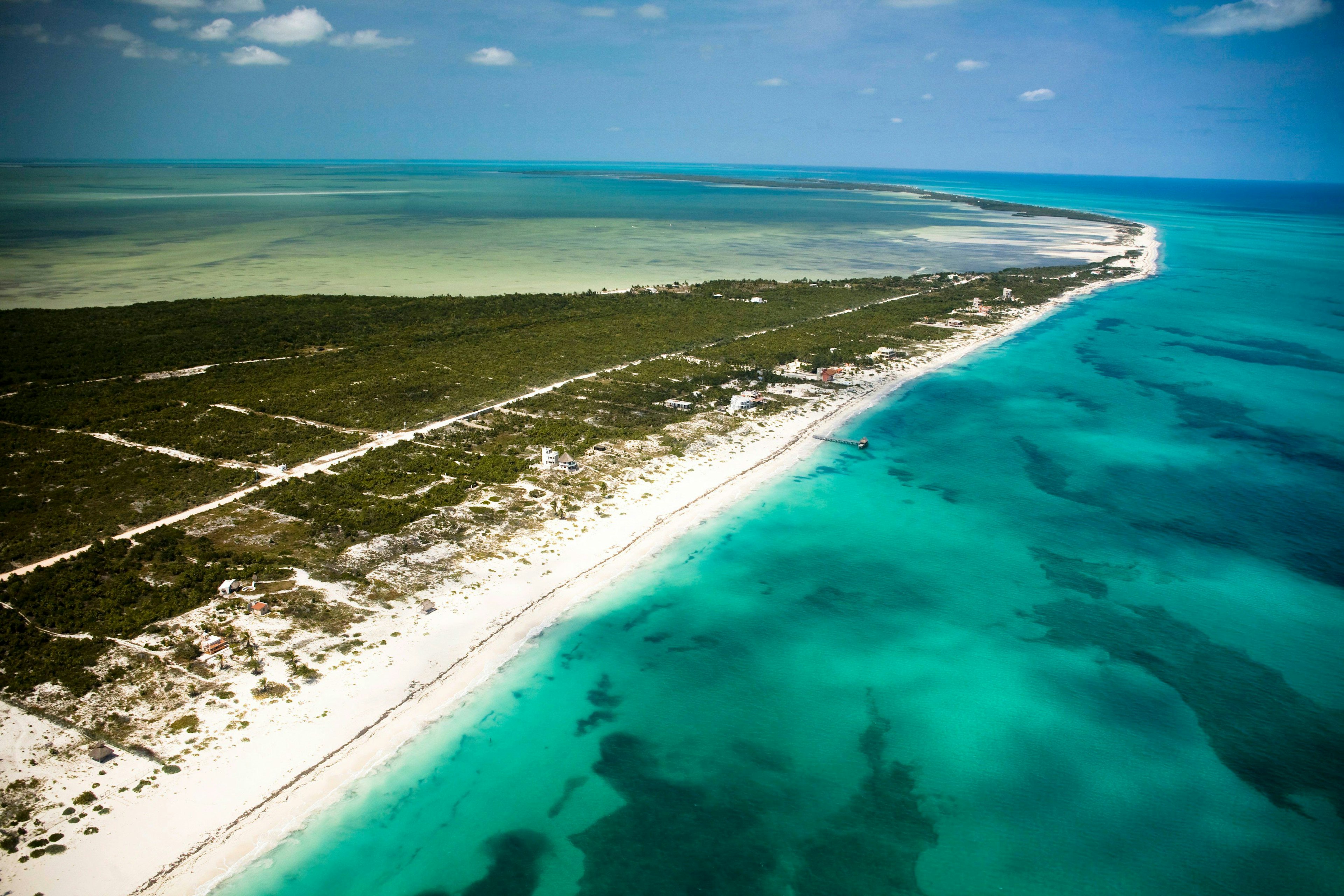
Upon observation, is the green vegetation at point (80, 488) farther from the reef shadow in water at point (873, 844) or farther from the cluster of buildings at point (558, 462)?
the reef shadow in water at point (873, 844)

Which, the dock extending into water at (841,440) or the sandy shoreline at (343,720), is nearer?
the sandy shoreline at (343,720)

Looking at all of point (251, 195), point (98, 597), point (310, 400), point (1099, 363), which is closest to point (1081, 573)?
point (98, 597)

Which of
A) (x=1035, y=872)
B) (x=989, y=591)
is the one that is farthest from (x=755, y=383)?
(x=1035, y=872)

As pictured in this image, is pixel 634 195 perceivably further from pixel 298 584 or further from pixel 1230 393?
pixel 298 584

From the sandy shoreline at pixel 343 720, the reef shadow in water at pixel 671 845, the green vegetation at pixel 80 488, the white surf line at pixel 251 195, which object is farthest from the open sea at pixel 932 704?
the white surf line at pixel 251 195

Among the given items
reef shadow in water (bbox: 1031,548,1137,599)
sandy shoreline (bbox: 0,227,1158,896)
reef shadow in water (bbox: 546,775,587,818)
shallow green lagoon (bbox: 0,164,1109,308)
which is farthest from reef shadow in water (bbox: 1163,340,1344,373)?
reef shadow in water (bbox: 546,775,587,818)

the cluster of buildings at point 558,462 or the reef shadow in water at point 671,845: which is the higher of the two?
the cluster of buildings at point 558,462
